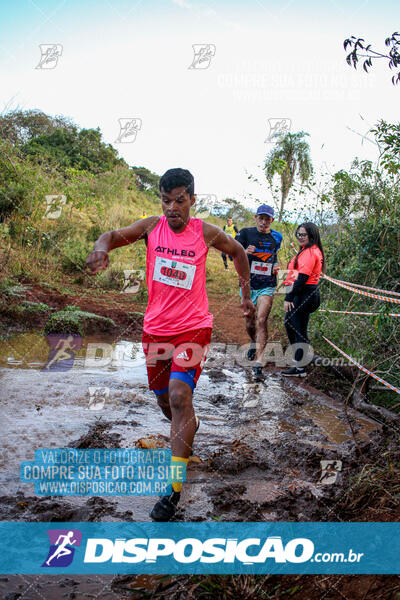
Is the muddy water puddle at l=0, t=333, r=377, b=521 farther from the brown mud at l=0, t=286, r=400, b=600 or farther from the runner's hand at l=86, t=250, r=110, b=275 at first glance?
the runner's hand at l=86, t=250, r=110, b=275

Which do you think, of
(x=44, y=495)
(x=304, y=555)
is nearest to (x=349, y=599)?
(x=304, y=555)

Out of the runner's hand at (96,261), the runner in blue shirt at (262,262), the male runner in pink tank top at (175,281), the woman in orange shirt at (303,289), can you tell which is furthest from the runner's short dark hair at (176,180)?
the woman in orange shirt at (303,289)

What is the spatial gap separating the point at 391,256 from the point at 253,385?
236cm

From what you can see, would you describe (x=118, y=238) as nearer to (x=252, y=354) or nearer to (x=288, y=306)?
(x=288, y=306)

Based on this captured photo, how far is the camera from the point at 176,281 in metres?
3.24

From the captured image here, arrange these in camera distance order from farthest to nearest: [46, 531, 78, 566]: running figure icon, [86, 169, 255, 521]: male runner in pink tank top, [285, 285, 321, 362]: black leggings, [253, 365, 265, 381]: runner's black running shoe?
[285, 285, 321, 362]: black leggings < [253, 365, 265, 381]: runner's black running shoe < [86, 169, 255, 521]: male runner in pink tank top < [46, 531, 78, 566]: running figure icon

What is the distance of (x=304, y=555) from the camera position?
7.61 feet

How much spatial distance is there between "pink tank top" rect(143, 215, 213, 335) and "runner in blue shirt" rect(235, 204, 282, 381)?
122 inches

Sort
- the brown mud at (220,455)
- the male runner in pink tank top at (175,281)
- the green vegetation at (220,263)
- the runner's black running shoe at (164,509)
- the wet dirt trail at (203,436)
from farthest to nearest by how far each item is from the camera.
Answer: the green vegetation at (220,263), the male runner in pink tank top at (175,281), the wet dirt trail at (203,436), the runner's black running shoe at (164,509), the brown mud at (220,455)

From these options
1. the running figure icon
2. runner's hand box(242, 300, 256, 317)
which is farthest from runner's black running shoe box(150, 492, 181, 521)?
runner's hand box(242, 300, 256, 317)

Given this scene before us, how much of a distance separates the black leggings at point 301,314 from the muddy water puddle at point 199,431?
23.5 inches

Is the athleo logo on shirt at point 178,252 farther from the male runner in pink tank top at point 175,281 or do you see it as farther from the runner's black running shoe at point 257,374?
the runner's black running shoe at point 257,374

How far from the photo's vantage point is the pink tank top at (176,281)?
3240 mm

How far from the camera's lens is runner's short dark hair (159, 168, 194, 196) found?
3.22 metres
